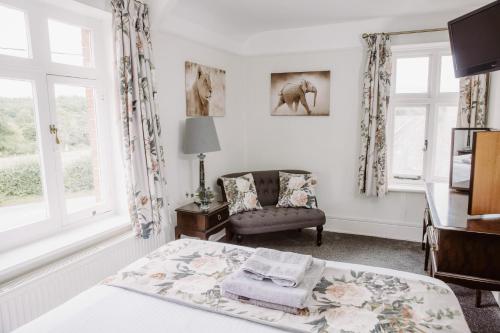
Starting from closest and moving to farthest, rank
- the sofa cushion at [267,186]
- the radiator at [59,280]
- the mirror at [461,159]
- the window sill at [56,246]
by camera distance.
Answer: the radiator at [59,280], the window sill at [56,246], the mirror at [461,159], the sofa cushion at [267,186]

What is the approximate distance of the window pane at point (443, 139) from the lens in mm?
3857

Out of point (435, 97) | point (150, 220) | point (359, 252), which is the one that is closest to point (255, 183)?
point (359, 252)

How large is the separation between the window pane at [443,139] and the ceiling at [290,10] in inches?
43.4

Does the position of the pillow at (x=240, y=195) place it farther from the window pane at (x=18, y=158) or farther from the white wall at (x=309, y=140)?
the window pane at (x=18, y=158)

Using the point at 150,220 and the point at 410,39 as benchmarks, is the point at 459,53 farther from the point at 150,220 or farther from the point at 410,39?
the point at 150,220

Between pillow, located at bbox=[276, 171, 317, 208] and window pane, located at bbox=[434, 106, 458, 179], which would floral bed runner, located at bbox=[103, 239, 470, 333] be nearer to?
pillow, located at bbox=[276, 171, 317, 208]

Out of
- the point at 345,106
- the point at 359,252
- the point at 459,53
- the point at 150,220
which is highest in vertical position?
the point at 459,53

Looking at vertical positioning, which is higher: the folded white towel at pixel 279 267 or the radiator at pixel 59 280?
the folded white towel at pixel 279 267

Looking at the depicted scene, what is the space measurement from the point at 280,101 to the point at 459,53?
2.32 meters

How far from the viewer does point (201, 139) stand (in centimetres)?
322

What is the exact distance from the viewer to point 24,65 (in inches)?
86.2

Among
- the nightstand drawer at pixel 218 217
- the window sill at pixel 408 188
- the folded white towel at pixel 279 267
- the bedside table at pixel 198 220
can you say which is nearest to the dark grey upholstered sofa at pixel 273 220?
the nightstand drawer at pixel 218 217

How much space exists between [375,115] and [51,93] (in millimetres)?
3233

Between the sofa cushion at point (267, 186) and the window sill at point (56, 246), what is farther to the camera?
the sofa cushion at point (267, 186)
